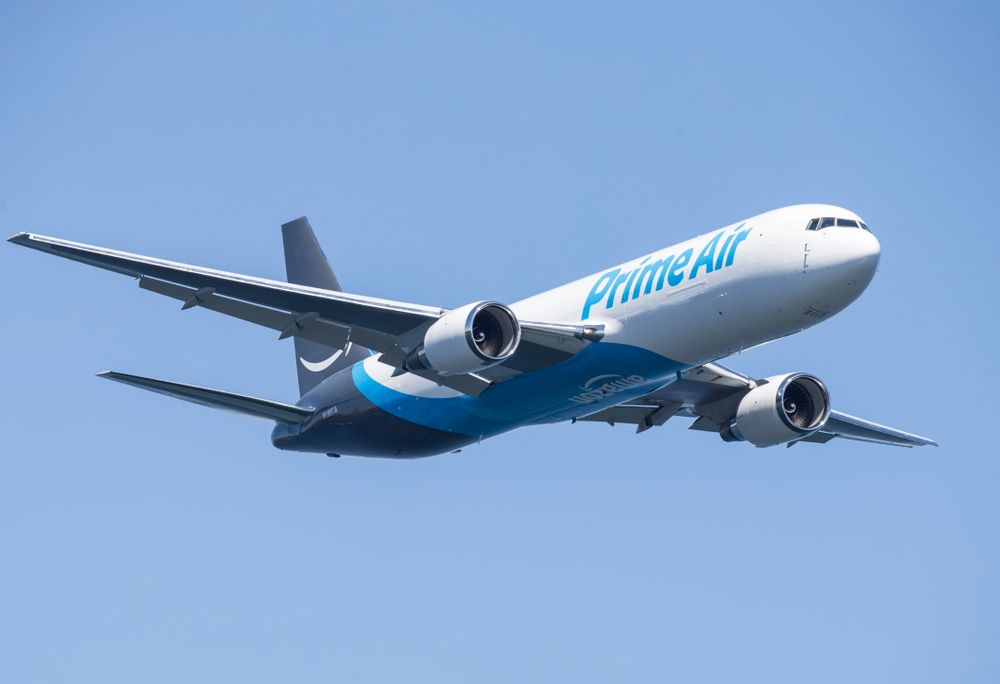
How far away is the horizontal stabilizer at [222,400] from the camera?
123ft

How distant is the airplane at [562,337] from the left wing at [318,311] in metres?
0.05

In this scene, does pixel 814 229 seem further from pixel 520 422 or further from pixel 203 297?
pixel 203 297

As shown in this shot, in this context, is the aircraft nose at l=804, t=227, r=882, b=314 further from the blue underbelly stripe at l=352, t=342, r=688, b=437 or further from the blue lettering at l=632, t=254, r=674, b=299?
the blue underbelly stripe at l=352, t=342, r=688, b=437

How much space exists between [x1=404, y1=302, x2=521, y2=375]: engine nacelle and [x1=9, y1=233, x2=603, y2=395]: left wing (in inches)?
29.0

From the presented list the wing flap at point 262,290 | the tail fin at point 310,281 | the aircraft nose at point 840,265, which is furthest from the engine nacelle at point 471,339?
the tail fin at point 310,281

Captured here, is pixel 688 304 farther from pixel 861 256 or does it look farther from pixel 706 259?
pixel 861 256

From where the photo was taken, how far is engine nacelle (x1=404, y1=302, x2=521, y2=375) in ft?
111

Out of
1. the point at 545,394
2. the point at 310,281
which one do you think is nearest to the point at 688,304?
the point at 545,394

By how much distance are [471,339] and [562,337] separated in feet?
8.78

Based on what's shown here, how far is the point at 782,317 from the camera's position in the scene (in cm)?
3341

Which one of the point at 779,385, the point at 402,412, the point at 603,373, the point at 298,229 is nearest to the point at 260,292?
the point at 402,412

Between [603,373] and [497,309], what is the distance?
341cm

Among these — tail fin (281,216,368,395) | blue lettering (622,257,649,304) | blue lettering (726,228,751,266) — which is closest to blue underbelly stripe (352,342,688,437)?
blue lettering (622,257,649,304)

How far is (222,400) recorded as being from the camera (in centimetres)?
4022
